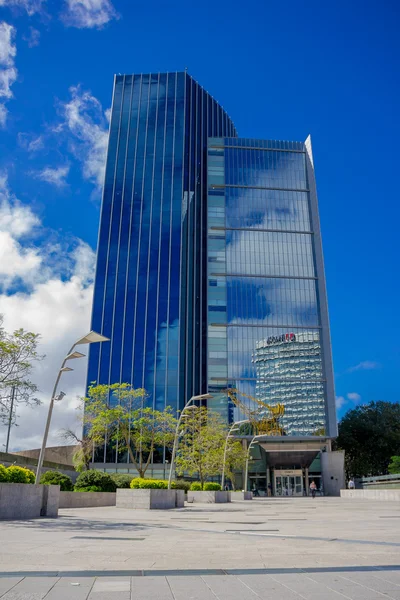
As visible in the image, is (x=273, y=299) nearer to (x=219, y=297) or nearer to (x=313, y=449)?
(x=219, y=297)

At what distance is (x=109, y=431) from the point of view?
42.1 metres

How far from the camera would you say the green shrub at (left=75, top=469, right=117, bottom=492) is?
30.0 meters

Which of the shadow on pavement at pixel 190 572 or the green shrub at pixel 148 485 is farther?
the green shrub at pixel 148 485

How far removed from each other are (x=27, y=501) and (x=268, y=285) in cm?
6860

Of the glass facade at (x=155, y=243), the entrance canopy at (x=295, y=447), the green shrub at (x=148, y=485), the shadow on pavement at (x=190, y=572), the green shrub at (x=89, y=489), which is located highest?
the glass facade at (x=155, y=243)

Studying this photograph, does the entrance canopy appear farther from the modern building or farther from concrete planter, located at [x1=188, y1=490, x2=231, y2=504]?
concrete planter, located at [x1=188, y1=490, x2=231, y2=504]

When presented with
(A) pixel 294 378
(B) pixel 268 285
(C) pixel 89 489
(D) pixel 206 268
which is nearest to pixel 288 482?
(A) pixel 294 378

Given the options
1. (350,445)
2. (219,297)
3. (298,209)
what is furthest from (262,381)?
(298,209)

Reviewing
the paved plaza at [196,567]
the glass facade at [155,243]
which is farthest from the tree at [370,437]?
the paved plaza at [196,567]

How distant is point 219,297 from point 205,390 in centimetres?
1478

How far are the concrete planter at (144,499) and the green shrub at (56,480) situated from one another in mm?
2697

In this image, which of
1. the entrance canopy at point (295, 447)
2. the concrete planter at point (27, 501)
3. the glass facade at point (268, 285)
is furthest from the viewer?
the glass facade at point (268, 285)

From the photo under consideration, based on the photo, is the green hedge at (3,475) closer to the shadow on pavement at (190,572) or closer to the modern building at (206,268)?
the shadow on pavement at (190,572)

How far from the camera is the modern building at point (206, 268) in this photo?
242ft
